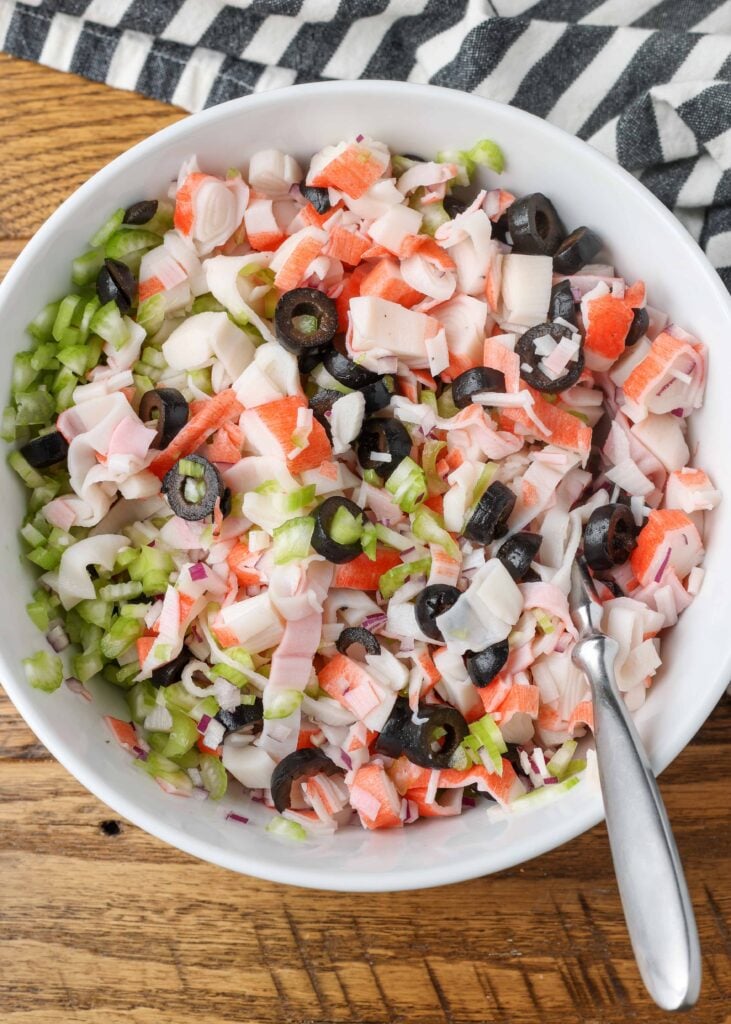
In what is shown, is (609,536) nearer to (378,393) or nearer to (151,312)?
(378,393)

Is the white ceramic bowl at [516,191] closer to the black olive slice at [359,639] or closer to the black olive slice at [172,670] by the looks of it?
the black olive slice at [172,670]

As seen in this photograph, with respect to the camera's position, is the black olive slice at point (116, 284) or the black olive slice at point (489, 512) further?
the black olive slice at point (116, 284)

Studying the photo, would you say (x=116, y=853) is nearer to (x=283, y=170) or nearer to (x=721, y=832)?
(x=721, y=832)

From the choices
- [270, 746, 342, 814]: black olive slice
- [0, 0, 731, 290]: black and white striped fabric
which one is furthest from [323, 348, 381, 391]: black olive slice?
[0, 0, 731, 290]: black and white striped fabric

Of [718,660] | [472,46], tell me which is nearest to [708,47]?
[472,46]

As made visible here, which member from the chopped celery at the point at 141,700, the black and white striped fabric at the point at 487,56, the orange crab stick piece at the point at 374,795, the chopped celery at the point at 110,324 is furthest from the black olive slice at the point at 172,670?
the black and white striped fabric at the point at 487,56

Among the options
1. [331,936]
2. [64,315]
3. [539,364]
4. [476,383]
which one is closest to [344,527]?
[476,383]
